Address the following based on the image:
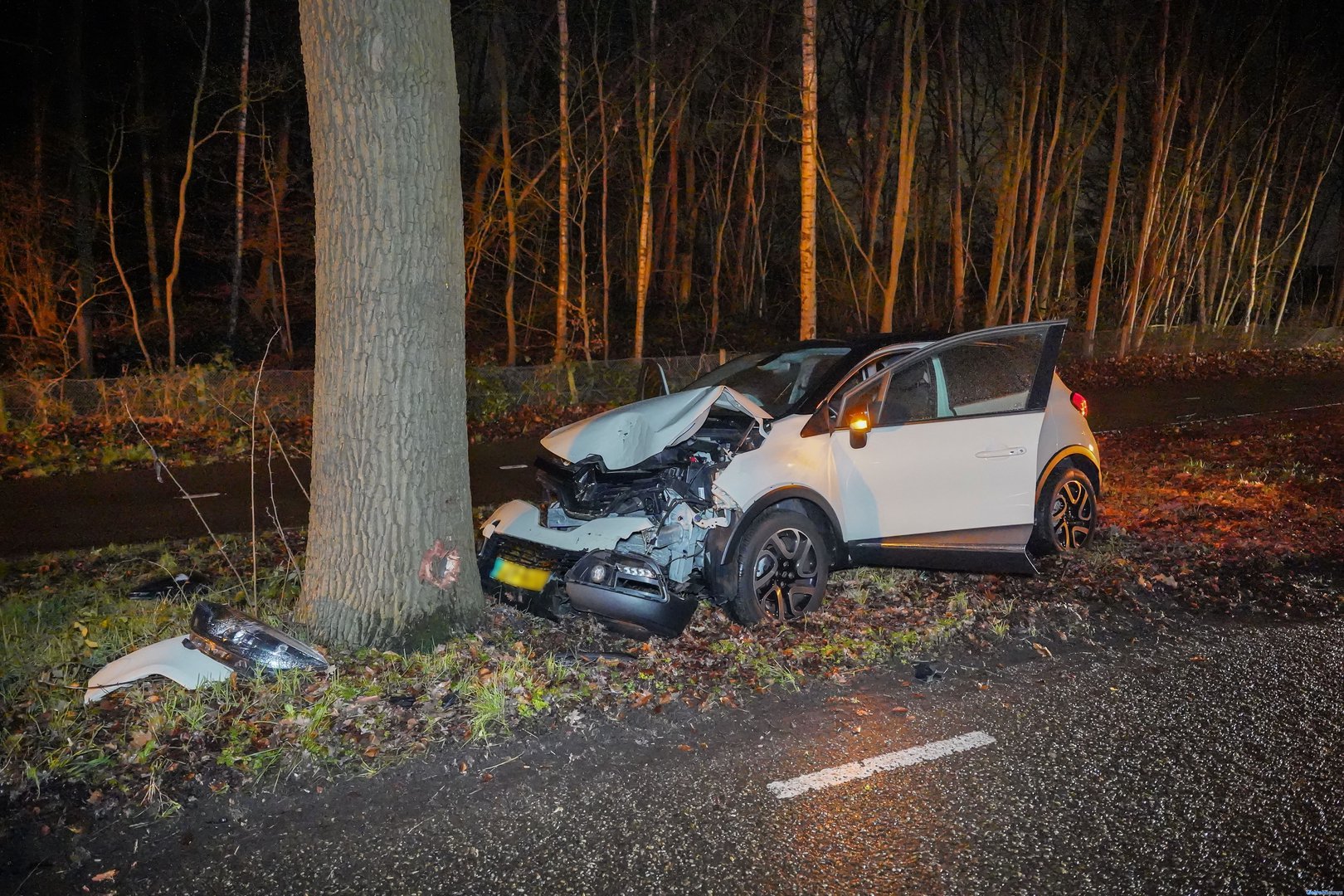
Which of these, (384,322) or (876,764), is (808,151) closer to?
(384,322)

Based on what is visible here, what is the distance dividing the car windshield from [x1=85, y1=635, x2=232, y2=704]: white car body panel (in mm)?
3365

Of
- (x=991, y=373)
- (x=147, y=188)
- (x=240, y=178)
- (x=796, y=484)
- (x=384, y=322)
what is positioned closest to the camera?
(x=384, y=322)

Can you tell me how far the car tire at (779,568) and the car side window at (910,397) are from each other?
3.09 ft

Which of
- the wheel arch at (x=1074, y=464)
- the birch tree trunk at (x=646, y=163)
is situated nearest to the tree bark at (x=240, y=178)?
the birch tree trunk at (x=646, y=163)

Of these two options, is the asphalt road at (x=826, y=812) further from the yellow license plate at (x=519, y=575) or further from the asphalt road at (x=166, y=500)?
the asphalt road at (x=166, y=500)

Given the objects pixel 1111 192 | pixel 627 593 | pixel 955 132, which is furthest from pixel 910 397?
pixel 955 132

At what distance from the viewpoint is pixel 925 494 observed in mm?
6430

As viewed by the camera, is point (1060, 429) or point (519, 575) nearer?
point (519, 575)

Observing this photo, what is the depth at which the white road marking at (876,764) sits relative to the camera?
4.09 m

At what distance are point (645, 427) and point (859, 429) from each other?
1340 mm

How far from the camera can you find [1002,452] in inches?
263

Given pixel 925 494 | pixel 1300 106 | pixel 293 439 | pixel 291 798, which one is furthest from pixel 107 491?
pixel 1300 106

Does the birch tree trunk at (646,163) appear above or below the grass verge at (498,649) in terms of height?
above

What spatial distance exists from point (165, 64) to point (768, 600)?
25.6 metres
